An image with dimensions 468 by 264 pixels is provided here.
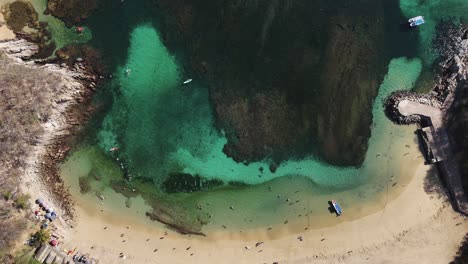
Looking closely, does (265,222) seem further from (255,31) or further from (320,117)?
(255,31)

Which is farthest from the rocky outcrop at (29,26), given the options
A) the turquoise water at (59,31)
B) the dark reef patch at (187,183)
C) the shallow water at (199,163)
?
the dark reef patch at (187,183)

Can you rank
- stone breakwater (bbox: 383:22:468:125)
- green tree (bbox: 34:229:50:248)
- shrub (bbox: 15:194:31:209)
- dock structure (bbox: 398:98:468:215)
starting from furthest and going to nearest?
stone breakwater (bbox: 383:22:468:125), dock structure (bbox: 398:98:468:215), shrub (bbox: 15:194:31:209), green tree (bbox: 34:229:50:248)

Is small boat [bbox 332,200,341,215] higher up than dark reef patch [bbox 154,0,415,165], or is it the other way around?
dark reef patch [bbox 154,0,415,165]

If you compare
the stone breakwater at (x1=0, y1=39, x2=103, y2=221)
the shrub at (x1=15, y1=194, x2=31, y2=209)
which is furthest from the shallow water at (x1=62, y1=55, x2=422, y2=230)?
the shrub at (x1=15, y1=194, x2=31, y2=209)

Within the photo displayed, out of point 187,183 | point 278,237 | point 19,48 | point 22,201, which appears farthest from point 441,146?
point 19,48

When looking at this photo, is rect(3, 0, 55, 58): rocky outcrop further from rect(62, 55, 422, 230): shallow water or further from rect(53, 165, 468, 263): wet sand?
rect(53, 165, 468, 263): wet sand

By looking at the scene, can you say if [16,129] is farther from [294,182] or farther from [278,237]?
[294,182]
